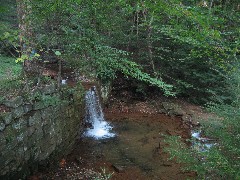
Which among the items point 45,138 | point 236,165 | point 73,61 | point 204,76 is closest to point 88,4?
point 73,61

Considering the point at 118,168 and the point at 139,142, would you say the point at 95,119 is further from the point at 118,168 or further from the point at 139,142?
the point at 118,168

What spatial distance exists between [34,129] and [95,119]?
376cm

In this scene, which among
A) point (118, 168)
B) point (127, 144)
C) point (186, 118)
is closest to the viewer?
point (118, 168)

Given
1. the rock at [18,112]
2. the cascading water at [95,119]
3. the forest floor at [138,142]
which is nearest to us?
the rock at [18,112]

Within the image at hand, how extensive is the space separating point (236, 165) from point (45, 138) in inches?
142

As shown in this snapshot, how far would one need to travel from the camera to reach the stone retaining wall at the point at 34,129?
4383 mm

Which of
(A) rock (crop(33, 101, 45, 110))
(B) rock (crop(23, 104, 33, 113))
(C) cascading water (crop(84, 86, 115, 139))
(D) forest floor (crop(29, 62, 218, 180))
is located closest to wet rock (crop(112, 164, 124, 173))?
(D) forest floor (crop(29, 62, 218, 180))

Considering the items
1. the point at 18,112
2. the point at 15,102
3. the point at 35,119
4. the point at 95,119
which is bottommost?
the point at 95,119

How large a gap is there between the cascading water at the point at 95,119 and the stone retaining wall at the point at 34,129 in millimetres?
1339

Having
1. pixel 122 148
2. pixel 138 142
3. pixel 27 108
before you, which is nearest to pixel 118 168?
pixel 122 148

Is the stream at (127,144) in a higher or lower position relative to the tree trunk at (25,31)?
lower

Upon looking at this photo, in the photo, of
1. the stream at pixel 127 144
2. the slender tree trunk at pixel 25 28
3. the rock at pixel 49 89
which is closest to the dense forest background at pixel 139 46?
the slender tree trunk at pixel 25 28

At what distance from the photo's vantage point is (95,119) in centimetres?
874

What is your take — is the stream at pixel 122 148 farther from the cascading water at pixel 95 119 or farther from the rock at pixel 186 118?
the rock at pixel 186 118
